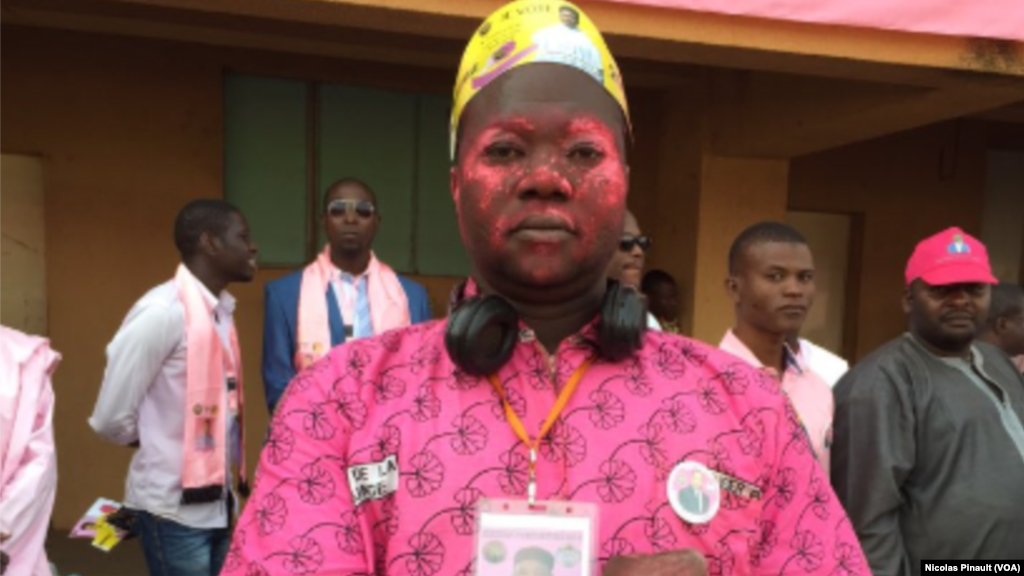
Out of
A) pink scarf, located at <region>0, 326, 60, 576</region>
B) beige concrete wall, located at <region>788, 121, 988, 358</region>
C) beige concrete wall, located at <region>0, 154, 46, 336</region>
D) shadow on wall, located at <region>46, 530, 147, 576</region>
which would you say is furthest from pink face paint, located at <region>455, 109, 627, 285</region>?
beige concrete wall, located at <region>788, 121, 988, 358</region>

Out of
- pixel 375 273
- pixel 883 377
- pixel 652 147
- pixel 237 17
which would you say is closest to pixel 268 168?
pixel 237 17

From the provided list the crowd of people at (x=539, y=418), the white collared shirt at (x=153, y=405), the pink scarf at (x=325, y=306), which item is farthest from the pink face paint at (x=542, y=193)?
the pink scarf at (x=325, y=306)

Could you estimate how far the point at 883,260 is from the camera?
283 inches

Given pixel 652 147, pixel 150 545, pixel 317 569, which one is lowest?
pixel 150 545

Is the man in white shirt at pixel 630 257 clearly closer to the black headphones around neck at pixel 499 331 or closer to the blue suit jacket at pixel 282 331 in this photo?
the blue suit jacket at pixel 282 331

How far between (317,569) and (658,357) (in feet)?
2.15

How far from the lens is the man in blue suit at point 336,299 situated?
13.7 ft

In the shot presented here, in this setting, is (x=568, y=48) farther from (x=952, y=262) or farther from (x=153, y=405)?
(x=153, y=405)

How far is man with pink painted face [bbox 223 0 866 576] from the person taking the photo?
1.19 meters

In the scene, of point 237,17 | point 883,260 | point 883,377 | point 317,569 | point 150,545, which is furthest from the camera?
point 883,260

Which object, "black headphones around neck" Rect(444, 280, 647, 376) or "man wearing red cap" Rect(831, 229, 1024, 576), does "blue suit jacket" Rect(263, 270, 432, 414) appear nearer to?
"man wearing red cap" Rect(831, 229, 1024, 576)

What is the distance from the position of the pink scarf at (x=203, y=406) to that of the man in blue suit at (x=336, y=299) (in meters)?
0.72

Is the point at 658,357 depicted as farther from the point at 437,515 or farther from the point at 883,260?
the point at 883,260

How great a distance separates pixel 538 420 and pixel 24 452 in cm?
196
